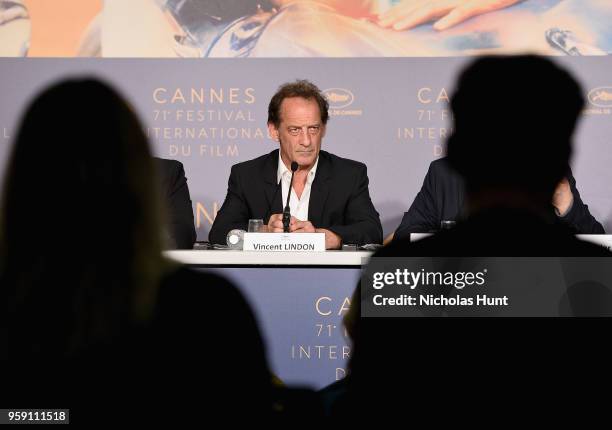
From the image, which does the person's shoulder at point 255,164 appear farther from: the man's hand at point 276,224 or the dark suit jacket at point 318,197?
the man's hand at point 276,224

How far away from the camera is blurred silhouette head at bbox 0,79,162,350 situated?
3.53 ft

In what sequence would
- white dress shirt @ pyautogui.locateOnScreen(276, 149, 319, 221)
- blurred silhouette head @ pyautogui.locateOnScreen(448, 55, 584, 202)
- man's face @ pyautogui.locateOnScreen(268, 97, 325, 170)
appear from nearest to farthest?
blurred silhouette head @ pyautogui.locateOnScreen(448, 55, 584, 202)
man's face @ pyautogui.locateOnScreen(268, 97, 325, 170)
white dress shirt @ pyautogui.locateOnScreen(276, 149, 319, 221)

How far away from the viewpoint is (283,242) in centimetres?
294

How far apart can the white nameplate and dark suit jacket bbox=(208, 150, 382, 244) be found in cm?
115

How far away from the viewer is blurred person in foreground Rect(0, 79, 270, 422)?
1.08m

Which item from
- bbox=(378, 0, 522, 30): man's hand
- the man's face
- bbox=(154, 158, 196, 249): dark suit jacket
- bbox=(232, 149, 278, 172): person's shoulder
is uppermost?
bbox=(378, 0, 522, 30): man's hand

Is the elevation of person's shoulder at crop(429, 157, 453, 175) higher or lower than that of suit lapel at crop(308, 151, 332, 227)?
higher

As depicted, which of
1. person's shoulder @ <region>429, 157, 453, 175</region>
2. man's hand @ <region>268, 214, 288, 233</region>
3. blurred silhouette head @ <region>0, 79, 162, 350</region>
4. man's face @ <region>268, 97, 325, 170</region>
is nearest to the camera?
blurred silhouette head @ <region>0, 79, 162, 350</region>

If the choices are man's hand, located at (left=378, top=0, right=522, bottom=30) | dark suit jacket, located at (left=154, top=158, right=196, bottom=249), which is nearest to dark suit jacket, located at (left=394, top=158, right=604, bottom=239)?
dark suit jacket, located at (left=154, top=158, right=196, bottom=249)

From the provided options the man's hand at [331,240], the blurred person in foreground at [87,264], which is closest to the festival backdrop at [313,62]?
the man's hand at [331,240]

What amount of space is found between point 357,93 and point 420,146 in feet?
1.56

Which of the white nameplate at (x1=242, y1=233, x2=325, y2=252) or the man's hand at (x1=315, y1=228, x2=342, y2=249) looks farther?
the man's hand at (x1=315, y1=228, x2=342, y2=249)

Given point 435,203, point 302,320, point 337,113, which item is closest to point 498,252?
point 302,320

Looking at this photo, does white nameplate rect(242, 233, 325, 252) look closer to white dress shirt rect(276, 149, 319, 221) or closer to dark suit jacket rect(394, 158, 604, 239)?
dark suit jacket rect(394, 158, 604, 239)
